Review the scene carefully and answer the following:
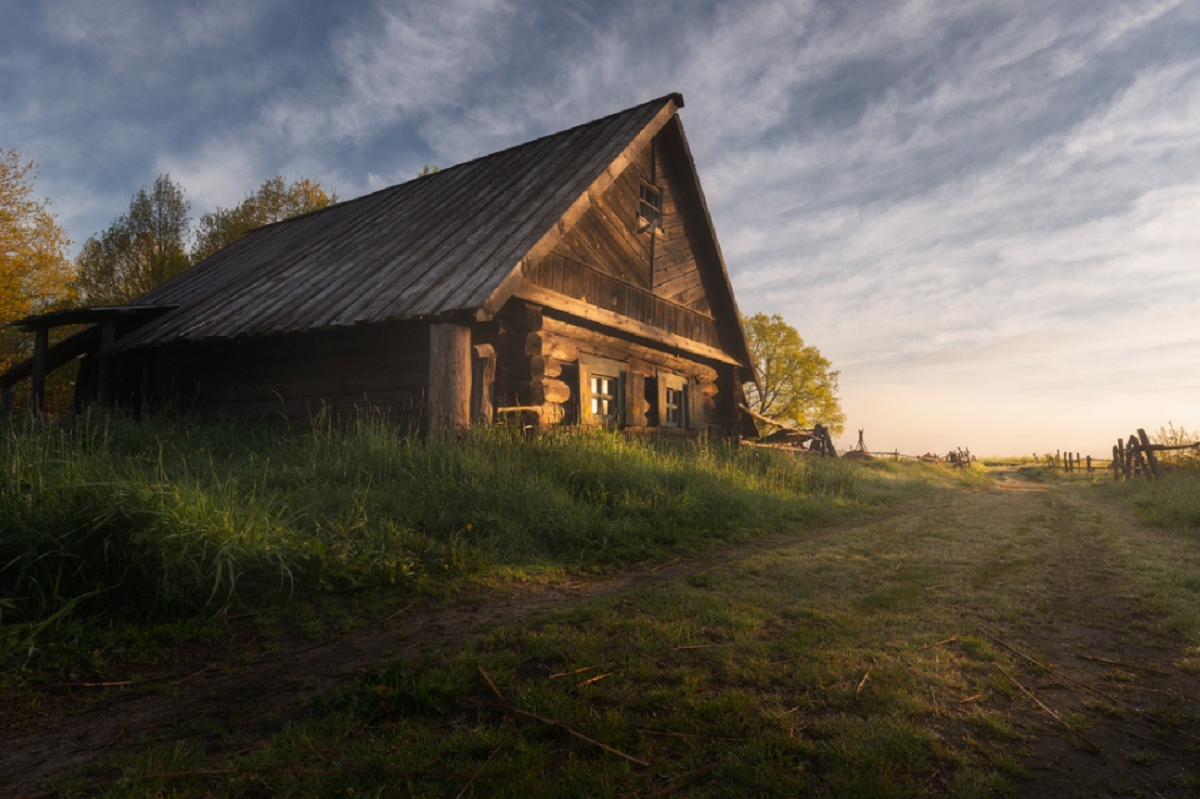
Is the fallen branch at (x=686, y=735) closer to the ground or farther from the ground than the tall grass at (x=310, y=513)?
closer to the ground

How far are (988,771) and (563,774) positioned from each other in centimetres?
141

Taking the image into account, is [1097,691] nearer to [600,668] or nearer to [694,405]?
[600,668]

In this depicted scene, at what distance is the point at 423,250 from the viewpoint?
10039 millimetres

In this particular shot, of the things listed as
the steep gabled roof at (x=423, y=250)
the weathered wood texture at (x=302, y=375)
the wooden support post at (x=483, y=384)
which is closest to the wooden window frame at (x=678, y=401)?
the steep gabled roof at (x=423, y=250)

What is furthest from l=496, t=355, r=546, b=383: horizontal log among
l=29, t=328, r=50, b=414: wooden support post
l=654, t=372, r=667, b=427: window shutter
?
l=29, t=328, r=50, b=414: wooden support post

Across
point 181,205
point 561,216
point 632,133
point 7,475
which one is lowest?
point 7,475

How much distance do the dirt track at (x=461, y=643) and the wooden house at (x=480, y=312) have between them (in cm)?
424

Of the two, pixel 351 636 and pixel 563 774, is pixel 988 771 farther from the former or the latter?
pixel 351 636

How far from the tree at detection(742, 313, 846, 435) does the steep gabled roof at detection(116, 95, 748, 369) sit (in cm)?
2295

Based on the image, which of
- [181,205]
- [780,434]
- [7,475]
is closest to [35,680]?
[7,475]

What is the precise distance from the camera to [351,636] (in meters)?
3.55

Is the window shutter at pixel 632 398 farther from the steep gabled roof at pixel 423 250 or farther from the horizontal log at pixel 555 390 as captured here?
the steep gabled roof at pixel 423 250

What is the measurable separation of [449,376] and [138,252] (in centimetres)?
2423

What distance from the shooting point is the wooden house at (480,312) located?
8648 millimetres
